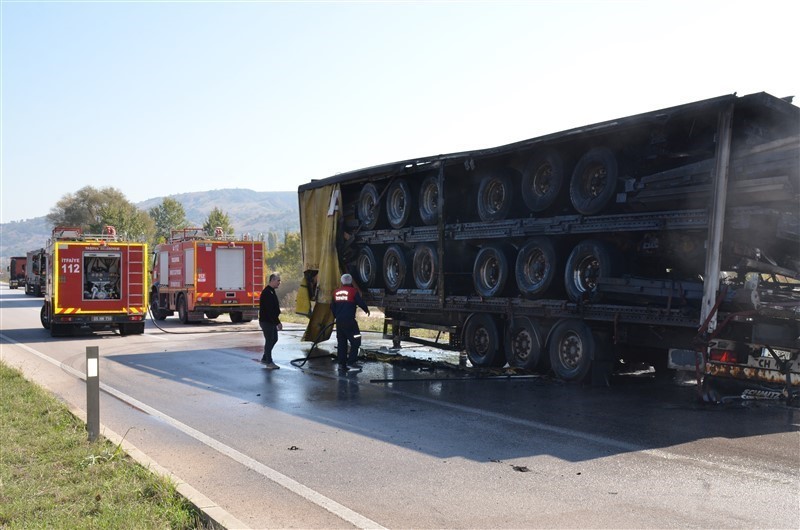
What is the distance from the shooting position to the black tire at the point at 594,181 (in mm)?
11406

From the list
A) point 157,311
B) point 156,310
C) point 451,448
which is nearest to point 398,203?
point 451,448

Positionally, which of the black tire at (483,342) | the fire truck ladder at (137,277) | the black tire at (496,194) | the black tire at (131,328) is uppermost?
the black tire at (496,194)

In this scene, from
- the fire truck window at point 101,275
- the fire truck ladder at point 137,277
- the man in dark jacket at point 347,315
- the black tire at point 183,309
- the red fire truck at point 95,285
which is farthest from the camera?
the black tire at point 183,309

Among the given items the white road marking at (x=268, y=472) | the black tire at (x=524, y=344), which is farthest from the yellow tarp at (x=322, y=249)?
the white road marking at (x=268, y=472)

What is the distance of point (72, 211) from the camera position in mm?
96938

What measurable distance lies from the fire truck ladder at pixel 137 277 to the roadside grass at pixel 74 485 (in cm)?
1381

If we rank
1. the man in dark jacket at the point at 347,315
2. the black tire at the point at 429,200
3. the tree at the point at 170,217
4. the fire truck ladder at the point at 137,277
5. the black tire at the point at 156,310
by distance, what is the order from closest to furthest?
the man in dark jacket at the point at 347,315
the black tire at the point at 429,200
the fire truck ladder at the point at 137,277
the black tire at the point at 156,310
the tree at the point at 170,217

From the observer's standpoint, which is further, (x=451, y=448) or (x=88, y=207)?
(x=88, y=207)

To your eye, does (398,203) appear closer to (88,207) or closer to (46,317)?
(46,317)

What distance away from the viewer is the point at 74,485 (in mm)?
6641

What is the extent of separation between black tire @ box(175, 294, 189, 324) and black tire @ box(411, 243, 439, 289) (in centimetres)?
1377

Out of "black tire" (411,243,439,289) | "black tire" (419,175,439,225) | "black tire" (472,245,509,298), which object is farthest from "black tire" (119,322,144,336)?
"black tire" (472,245,509,298)

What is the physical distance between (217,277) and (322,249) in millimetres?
10517

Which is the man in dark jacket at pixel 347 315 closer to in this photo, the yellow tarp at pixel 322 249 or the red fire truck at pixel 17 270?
the yellow tarp at pixel 322 249
